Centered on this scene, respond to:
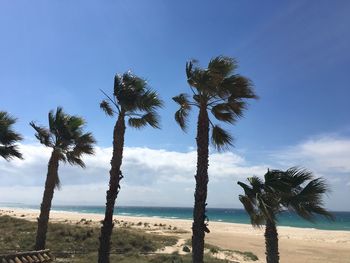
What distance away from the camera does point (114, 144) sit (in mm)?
17500

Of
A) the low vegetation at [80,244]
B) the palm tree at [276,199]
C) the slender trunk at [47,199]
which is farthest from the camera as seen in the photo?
the low vegetation at [80,244]

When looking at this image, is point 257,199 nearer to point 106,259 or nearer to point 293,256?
point 106,259

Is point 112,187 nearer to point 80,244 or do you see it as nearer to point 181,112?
point 181,112

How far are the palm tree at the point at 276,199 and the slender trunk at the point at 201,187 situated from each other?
133 centimetres

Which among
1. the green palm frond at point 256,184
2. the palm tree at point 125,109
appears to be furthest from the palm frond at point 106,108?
the green palm frond at point 256,184

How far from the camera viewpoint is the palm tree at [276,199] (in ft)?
41.5

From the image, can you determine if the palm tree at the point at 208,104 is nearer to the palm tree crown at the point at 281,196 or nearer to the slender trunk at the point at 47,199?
the palm tree crown at the point at 281,196

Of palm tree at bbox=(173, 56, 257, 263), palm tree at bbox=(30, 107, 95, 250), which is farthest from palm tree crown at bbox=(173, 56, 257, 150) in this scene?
palm tree at bbox=(30, 107, 95, 250)

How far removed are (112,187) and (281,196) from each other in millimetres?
6873

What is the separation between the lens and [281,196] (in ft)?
42.8

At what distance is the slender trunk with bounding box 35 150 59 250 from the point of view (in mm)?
19750

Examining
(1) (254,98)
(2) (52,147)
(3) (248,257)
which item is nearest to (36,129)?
(2) (52,147)

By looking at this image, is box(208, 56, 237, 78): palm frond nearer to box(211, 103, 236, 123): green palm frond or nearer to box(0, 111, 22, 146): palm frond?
box(211, 103, 236, 123): green palm frond

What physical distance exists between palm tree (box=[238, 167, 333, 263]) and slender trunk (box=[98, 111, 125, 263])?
219 inches
